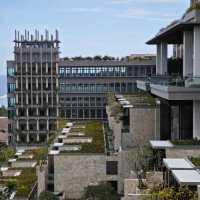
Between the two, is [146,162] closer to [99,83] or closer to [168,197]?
[168,197]

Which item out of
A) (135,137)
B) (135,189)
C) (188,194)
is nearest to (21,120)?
(135,137)

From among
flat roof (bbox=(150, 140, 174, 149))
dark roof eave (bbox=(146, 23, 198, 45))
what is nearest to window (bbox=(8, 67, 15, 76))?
dark roof eave (bbox=(146, 23, 198, 45))

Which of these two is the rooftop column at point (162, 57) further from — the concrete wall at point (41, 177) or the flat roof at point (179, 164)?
the flat roof at point (179, 164)

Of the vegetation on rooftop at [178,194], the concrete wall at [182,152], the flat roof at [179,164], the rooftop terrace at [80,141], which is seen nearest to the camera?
the vegetation on rooftop at [178,194]

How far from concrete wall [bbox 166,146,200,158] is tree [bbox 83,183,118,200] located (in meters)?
5.76

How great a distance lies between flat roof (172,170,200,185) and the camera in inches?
711

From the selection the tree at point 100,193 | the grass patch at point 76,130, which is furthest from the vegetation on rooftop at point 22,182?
the grass patch at point 76,130

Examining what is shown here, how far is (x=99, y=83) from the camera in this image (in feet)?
270

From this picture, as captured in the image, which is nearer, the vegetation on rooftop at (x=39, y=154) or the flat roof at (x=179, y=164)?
the flat roof at (x=179, y=164)

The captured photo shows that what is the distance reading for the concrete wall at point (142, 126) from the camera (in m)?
35.5

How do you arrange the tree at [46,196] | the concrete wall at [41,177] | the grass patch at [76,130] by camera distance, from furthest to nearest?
1. the grass patch at [76,130]
2. the concrete wall at [41,177]
3. the tree at [46,196]

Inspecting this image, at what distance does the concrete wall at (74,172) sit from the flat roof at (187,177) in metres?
14.0

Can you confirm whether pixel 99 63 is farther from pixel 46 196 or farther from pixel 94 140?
pixel 46 196

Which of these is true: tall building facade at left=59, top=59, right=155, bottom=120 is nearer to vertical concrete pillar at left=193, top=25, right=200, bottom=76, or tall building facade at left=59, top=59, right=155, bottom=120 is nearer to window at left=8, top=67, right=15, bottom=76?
window at left=8, top=67, right=15, bottom=76
